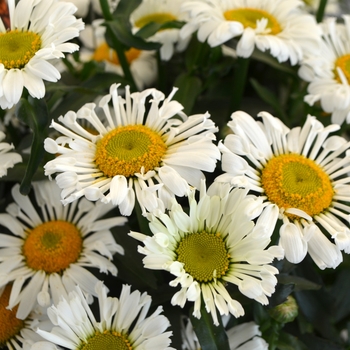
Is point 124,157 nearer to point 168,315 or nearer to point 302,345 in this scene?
point 168,315

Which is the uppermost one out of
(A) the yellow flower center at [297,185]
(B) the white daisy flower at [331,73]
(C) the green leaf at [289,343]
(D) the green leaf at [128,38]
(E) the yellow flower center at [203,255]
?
(D) the green leaf at [128,38]

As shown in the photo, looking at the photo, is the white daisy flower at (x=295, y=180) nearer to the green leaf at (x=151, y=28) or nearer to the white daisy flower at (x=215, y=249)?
the white daisy flower at (x=215, y=249)

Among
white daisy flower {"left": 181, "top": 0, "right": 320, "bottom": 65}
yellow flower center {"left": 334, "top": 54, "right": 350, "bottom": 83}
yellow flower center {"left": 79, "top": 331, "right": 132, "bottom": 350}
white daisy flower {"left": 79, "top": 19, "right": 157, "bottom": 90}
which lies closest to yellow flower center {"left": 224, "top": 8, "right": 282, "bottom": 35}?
white daisy flower {"left": 181, "top": 0, "right": 320, "bottom": 65}

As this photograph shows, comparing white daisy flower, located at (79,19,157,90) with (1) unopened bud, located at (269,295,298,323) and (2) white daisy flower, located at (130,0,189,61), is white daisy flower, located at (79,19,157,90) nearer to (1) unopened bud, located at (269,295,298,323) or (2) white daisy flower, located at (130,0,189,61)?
(2) white daisy flower, located at (130,0,189,61)

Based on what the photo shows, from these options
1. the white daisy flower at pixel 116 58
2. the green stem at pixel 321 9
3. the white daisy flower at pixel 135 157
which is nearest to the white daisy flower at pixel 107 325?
the white daisy flower at pixel 135 157

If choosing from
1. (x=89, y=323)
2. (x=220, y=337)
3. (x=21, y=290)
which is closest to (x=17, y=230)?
(x=21, y=290)

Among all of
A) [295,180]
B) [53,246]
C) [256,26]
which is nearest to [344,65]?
[256,26]
